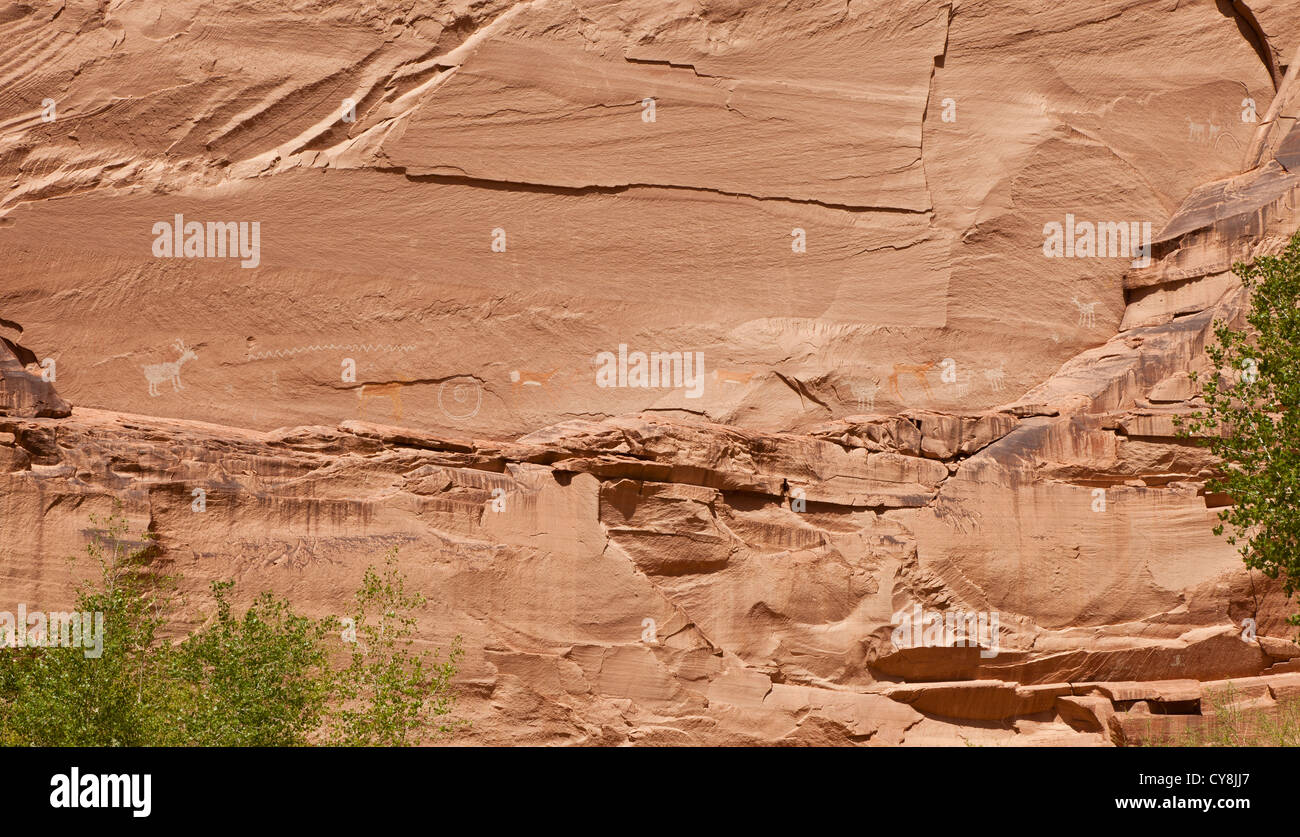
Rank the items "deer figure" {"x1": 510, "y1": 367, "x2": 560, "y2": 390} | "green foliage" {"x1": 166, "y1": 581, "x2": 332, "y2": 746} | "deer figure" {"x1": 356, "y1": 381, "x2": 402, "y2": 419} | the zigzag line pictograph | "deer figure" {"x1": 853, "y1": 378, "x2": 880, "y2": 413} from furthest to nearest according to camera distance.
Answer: "deer figure" {"x1": 853, "y1": 378, "x2": 880, "y2": 413}
"deer figure" {"x1": 510, "y1": 367, "x2": 560, "y2": 390}
"deer figure" {"x1": 356, "y1": 381, "x2": 402, "y2": 419}
the zigzag line pictograph
"green foliage" {"x1": 166, "y1": 581, "x2": 332, "y2": 746}

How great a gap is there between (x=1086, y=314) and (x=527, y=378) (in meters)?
9.33

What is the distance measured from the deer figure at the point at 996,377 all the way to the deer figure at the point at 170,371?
12.4 metres

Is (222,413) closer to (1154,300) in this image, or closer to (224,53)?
(224,53)

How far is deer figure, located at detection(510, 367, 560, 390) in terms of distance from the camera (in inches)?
863

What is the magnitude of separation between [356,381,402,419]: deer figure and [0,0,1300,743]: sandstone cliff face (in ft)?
0.18

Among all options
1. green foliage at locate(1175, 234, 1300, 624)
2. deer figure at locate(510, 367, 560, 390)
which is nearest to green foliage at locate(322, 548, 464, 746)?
deer figure at locate(510, 367, 560, 390)

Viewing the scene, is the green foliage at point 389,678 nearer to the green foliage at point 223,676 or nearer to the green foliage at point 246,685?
the green foliage at point 223,676

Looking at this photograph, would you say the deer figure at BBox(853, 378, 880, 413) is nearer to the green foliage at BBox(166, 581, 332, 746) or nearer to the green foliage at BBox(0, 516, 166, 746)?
the green foliage at BBox(166, 581, 332, 746)

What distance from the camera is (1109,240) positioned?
2381 cm

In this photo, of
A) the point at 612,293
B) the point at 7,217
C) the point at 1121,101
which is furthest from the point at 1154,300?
the point at 7,217

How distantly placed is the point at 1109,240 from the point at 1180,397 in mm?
3430

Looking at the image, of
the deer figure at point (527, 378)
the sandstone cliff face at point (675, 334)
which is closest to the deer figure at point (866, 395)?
the sandstone cliff face at point (675, 334)

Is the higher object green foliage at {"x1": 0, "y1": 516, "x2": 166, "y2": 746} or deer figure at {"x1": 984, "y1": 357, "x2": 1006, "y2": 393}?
deer figure at {"x1": 984, "y1": 357, "x2": 1006, "y2": 393}

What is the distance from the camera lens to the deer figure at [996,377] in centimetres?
2306
